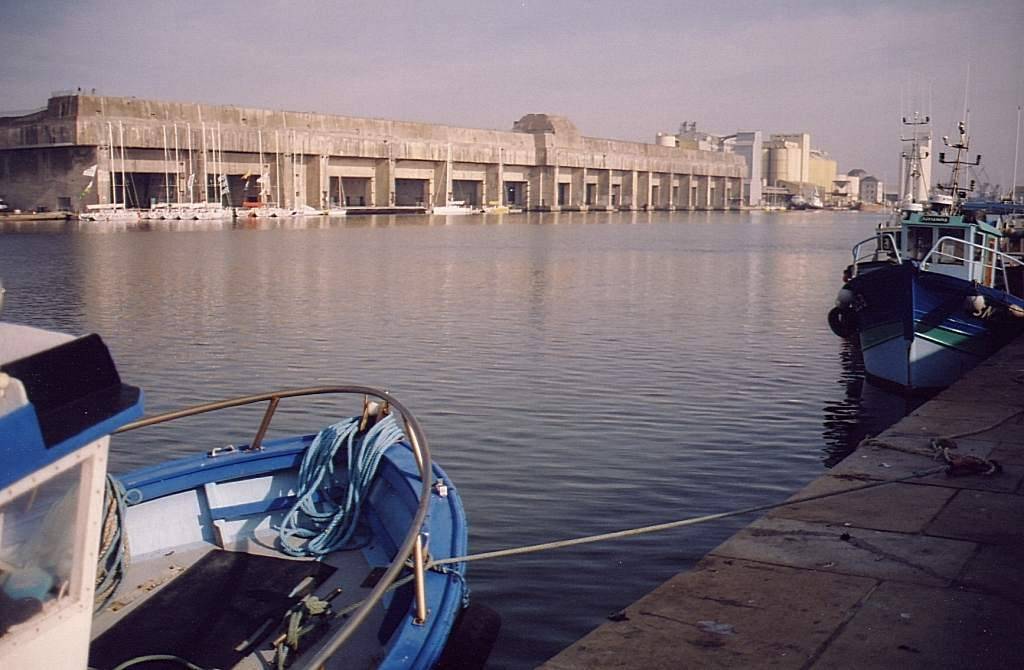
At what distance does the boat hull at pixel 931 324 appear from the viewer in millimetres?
16859

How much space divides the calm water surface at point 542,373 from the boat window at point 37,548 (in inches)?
154

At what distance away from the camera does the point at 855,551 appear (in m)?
7.25

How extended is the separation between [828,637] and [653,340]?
58.5 ft

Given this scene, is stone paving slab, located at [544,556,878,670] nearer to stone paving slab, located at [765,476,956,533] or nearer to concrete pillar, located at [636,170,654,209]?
stone paving slab, located at [765,476,956,533]

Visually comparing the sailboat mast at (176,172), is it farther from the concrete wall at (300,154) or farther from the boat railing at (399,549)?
the boat railing at (399,549)

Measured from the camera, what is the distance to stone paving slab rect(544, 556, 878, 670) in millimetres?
5613

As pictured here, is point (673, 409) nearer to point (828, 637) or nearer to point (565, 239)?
point (828, 637)

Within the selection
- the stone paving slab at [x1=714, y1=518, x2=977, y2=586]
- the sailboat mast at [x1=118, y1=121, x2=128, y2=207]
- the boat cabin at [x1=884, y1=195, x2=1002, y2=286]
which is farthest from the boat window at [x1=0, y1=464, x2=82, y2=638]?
the sailboat mast at [x1=118, y1=121, x2=128, y2=207]

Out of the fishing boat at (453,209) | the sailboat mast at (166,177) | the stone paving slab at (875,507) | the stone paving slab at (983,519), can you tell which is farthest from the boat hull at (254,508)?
the fishing boat at (453,209)

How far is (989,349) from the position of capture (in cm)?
1758

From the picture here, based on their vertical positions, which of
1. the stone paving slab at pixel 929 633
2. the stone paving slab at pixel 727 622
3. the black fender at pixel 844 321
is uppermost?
the black fender at pixel 844 321

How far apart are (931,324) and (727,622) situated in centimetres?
1246

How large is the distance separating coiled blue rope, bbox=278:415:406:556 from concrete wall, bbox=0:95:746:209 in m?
82.6

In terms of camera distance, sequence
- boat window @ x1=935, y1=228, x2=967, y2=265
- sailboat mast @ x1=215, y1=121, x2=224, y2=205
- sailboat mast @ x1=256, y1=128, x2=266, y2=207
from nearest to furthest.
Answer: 1. boat window @ x1=935, y1=228, x2=967, y2=265
2. sailboat mast @ x1=215, y1=121, x2=224, y2=205
3. sailboat mast @ x1=256, y1=128, x2=266, y2=207
